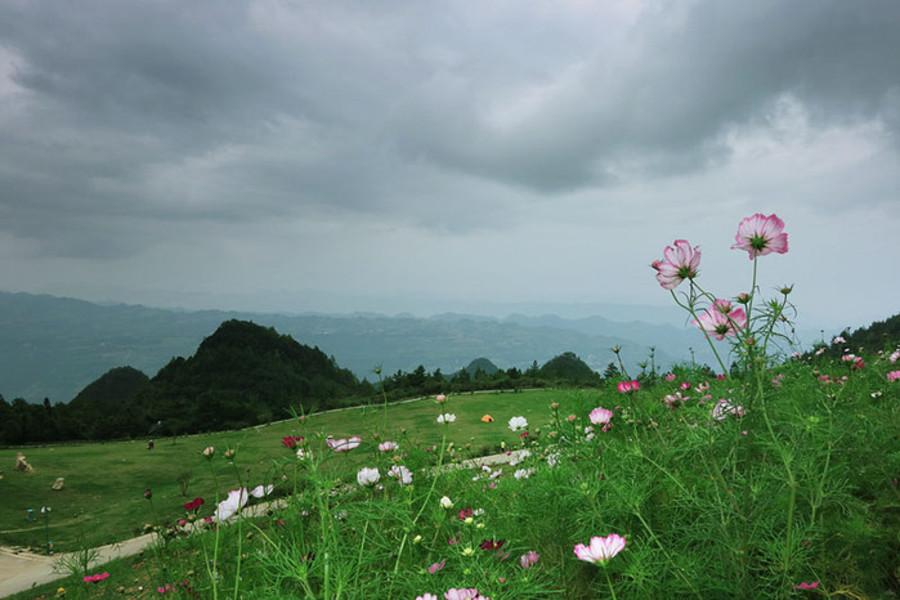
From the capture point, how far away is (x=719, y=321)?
1431 mm

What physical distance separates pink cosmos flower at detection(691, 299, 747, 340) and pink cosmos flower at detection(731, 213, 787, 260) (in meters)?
0.21

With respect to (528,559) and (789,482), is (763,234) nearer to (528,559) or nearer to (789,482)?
(789,482)

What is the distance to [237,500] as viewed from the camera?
172 centimetres

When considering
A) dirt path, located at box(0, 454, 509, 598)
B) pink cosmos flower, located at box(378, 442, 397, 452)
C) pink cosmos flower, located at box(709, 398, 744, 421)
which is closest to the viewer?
pink cosmos flower, located at box(709, 398, 744, 421)

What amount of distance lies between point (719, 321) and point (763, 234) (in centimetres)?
32

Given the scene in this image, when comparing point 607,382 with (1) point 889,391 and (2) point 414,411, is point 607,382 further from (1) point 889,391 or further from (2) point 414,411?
(2) point 414,411

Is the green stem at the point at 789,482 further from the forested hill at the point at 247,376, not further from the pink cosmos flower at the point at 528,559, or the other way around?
the forested hill at the point at 247,376

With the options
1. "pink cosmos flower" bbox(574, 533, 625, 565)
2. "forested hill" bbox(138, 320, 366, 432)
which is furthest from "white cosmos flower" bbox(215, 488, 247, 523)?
"forested hill" bbox(138, 320, 366, 432)

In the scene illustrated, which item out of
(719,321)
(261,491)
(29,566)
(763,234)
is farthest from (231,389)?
(763,234)

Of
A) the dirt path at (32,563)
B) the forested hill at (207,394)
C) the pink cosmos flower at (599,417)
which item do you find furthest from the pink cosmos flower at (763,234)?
the forested hill at (207,394)

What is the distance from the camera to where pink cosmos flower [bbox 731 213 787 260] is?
1397mm

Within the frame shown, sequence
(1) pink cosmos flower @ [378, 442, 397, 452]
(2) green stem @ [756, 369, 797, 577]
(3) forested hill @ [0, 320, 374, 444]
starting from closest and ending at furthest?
(2) green stem @ [756, 369, 797, 577] < (1) pink cosmos flower @ [378, 442, 397, 452] < (3) forested hill @ [0, 320, 374, 444]

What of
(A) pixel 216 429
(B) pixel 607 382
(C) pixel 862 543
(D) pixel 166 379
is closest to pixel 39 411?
(A) pixel 216 429

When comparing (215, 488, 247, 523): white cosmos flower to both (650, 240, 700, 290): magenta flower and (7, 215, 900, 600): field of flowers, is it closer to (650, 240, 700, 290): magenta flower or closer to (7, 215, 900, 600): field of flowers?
(7, 215, 900, 600): field of flowers
